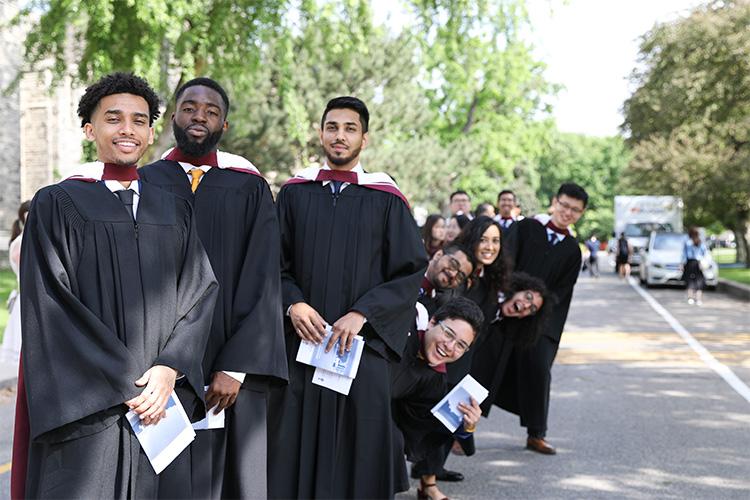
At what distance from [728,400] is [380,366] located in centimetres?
565

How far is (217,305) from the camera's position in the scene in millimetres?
4062

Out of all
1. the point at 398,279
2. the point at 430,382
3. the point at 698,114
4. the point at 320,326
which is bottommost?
the point at 430,382

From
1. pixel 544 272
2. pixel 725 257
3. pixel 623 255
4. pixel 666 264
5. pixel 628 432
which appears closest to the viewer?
pixel 544 272

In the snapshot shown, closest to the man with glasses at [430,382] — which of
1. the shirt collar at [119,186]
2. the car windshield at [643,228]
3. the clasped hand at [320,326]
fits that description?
the clasped hand at [320,326]

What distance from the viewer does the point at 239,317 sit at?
13.3 ft

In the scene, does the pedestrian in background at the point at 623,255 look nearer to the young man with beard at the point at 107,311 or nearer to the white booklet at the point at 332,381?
the white booklet at the point at 332,381

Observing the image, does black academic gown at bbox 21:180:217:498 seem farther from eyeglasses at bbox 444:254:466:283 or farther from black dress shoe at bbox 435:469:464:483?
black dress shoe at bbox 435:469:464:483

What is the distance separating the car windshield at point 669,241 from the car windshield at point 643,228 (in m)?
11.9

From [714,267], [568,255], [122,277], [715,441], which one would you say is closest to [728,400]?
[715,441]

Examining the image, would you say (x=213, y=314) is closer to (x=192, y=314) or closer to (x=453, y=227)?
(x=192, y=314)

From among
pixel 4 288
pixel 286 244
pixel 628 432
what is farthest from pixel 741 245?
pixel 286 244

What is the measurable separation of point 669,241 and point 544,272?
2229 centimetres

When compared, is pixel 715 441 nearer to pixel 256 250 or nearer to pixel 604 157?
pixel 256 250

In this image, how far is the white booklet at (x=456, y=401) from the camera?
573 centimetres
